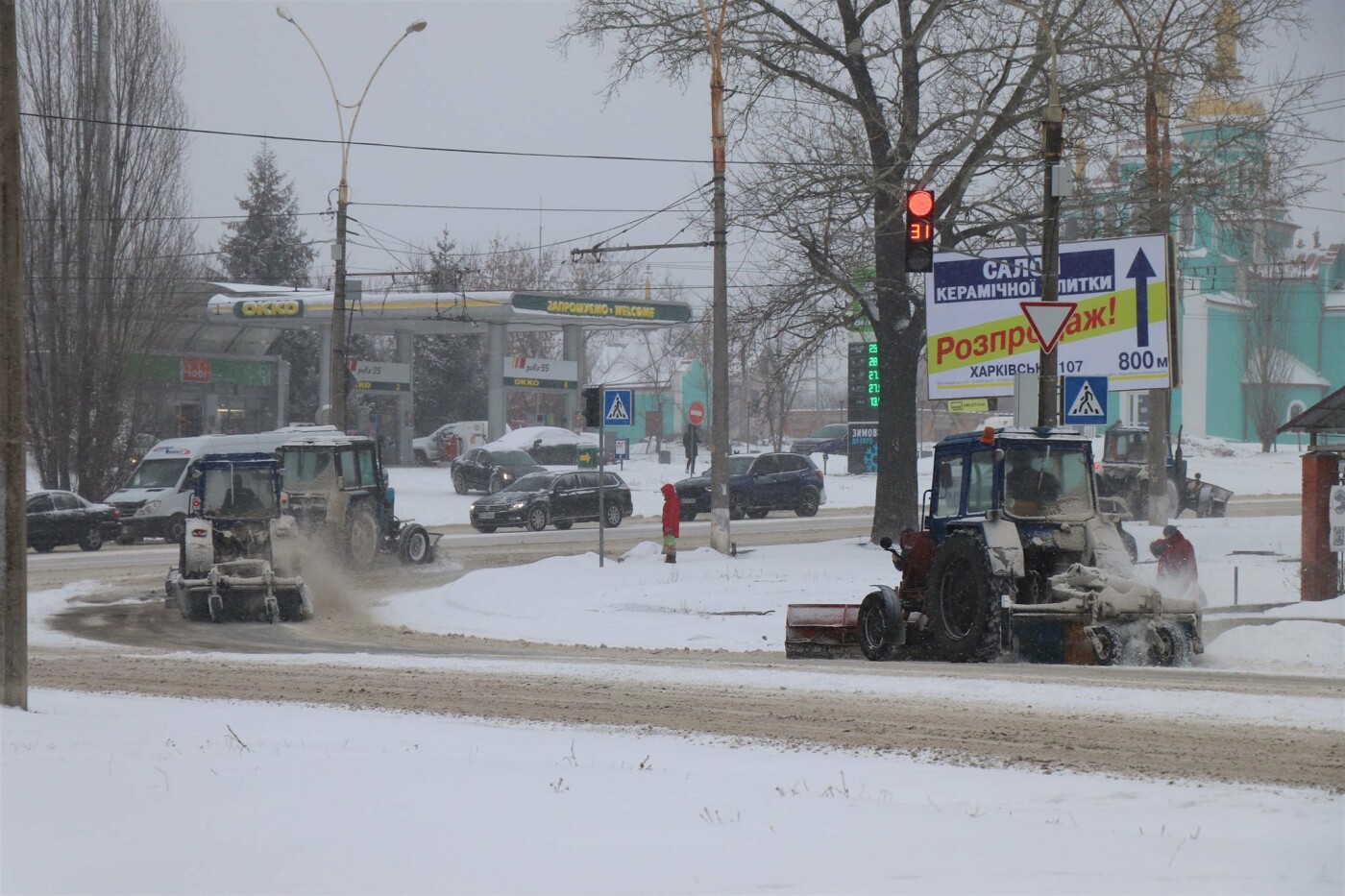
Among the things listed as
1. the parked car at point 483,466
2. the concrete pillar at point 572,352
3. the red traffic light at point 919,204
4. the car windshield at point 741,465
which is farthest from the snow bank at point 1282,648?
the concrete pillar at point 572,352

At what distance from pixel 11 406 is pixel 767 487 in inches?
1165

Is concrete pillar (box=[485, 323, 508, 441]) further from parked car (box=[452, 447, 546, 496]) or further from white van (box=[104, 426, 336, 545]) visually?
white van (box=[104, 426, 336, 545])

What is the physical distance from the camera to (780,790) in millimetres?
7102

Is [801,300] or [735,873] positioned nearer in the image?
[735,873]

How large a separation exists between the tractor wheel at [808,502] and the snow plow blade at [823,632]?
79.5ft

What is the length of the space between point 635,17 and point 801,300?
631cm

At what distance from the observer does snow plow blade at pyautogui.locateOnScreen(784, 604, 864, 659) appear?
14.3 metres

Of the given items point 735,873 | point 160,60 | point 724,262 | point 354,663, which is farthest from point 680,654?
point 160,60

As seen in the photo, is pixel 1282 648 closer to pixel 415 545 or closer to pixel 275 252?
pixel 415 545

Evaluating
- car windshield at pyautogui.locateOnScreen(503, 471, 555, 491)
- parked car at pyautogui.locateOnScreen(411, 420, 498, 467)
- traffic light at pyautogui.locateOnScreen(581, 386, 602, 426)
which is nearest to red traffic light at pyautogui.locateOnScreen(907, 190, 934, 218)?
traffic light at pyautogui.locateOnScreen(581, 386, 602, 426)

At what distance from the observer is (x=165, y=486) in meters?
35.6

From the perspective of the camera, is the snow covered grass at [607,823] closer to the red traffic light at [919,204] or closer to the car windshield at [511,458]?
the red traffic light at [919,204]

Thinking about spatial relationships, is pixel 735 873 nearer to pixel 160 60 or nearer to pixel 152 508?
pixel 152 508

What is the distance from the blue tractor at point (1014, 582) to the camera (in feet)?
40.3
